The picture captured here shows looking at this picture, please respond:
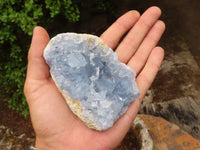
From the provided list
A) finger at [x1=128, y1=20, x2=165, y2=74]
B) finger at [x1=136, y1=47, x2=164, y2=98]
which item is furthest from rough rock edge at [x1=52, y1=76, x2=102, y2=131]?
finger at [x1=128, y1=20, x2=165, y2=74]

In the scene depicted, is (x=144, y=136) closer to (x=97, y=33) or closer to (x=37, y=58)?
(x=37, y=58)

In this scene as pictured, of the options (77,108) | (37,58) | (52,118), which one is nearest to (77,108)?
(77,108)

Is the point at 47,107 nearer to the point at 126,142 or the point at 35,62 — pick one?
the point at 35,62

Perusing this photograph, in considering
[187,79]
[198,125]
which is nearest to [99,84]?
[198,125]

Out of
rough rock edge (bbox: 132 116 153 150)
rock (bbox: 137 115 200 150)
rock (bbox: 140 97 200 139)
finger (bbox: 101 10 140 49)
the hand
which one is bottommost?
rock (bbox: 140 97 200 139)

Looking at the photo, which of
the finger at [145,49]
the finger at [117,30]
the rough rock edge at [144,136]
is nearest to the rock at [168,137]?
the rough rock edge at [144,136]

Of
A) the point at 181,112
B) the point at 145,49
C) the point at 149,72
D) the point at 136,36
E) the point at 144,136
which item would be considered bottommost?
the point at 181,112

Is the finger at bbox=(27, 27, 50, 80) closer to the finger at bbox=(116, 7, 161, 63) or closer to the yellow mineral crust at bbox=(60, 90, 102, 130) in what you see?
the yellow mineral crust at bbox=(60, 90, 102, 130)
